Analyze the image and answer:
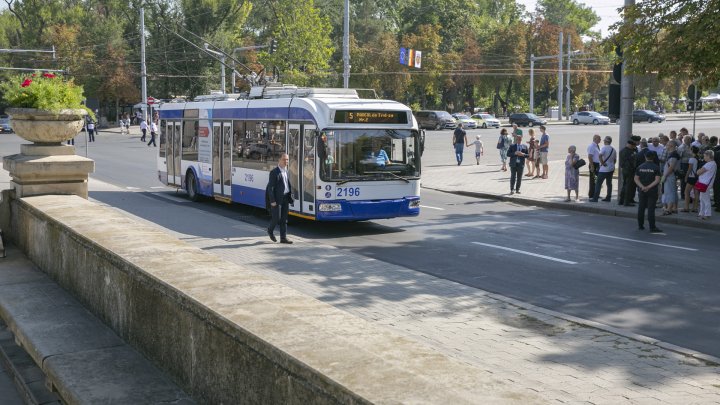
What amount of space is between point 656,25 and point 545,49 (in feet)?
250

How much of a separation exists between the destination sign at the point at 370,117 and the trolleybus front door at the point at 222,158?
4.56 m

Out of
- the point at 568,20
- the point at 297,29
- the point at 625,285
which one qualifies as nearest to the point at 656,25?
the point at 625,285

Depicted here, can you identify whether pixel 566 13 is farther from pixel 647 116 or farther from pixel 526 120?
pixel 526 120

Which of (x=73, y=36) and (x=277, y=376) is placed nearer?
(x=277, y=376)

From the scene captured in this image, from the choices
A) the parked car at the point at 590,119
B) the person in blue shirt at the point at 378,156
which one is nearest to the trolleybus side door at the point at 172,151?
the person in blue shirt at the point at 378,156

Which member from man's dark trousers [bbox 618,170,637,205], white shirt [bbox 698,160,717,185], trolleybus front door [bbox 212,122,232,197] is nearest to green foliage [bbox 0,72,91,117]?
trolleybus front door [bbox 212,122,232,197]

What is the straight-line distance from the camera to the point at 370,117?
17484 millimetres

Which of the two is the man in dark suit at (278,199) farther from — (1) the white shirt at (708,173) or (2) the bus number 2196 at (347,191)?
(1) the white shirt at (708,173)

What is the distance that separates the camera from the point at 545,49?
9425 cm

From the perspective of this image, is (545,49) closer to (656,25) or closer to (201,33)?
(201,33)

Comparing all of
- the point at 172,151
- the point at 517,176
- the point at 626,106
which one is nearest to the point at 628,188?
the point at 626,106

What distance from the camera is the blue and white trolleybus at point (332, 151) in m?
17.0

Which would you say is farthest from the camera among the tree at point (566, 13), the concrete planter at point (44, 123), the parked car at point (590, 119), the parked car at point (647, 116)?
the tree at point (566, 13)

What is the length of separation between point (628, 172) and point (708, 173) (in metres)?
3.13
